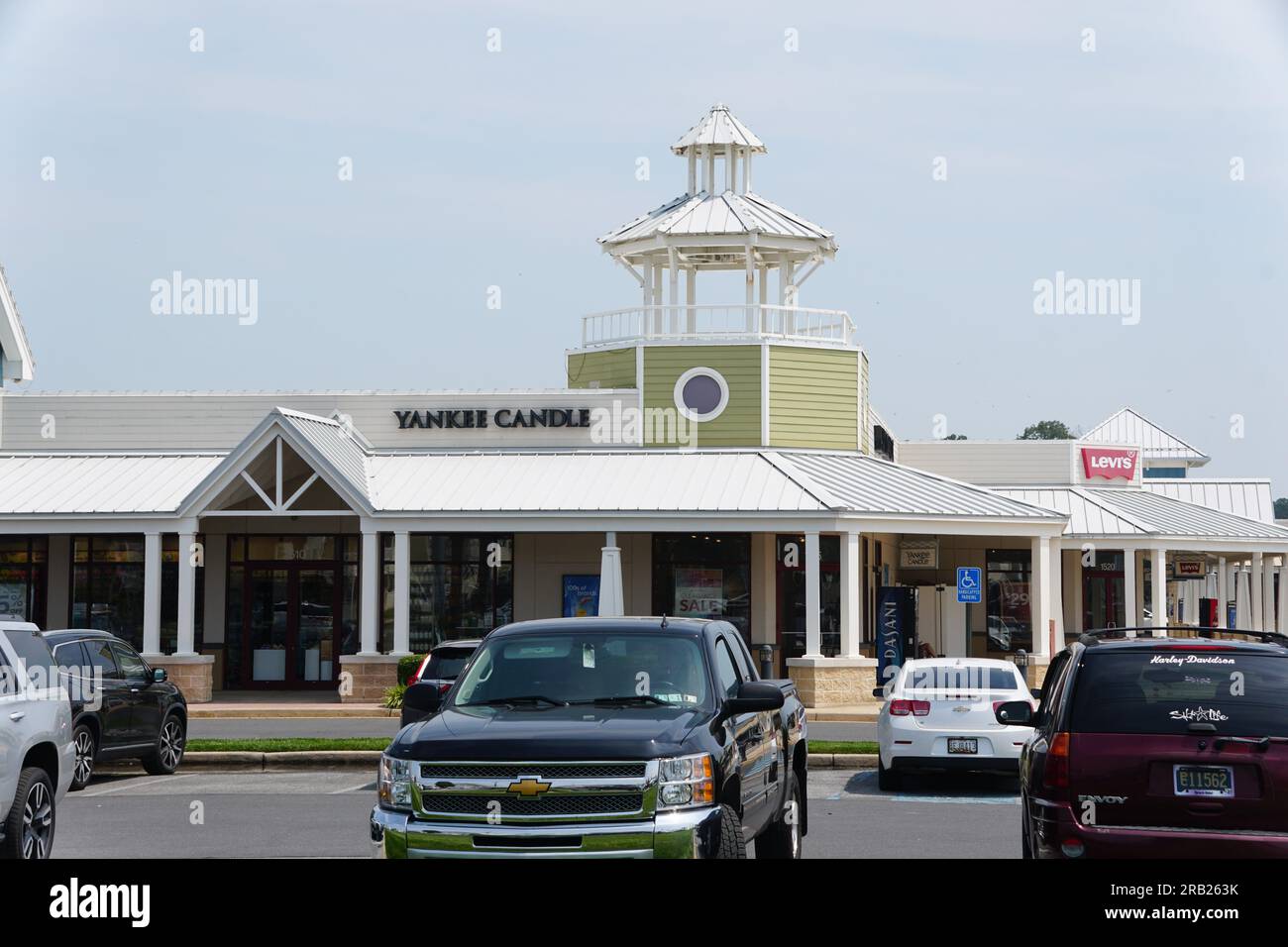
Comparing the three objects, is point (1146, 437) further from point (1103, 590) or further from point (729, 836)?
point (729, 836)

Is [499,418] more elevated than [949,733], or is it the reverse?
[499,418]

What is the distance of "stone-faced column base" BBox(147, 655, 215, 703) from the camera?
3173 centimetres

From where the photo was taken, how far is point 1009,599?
42.5 metres

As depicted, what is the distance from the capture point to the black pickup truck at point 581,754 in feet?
30.6

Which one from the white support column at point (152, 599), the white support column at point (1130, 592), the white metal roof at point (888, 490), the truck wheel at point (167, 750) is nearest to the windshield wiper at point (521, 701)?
the truck wheel at point (167, 750)

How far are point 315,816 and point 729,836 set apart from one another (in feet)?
24.2

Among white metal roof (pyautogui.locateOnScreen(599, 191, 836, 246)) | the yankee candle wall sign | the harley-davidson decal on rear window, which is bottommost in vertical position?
Result: the harley-davidson decal on rear window

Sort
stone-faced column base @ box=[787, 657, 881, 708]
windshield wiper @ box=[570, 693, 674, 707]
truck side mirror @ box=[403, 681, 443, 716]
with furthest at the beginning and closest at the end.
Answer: stone-faced column base @ box=[787, 657, 881, 708] → truck side mirror @ box=[403, 681, 443, 716] → windshield wiper @ box=[570, 693, 674, 707]

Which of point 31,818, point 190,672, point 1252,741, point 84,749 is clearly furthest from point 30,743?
point 190,672

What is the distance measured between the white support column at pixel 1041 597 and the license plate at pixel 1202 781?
23.7 metres

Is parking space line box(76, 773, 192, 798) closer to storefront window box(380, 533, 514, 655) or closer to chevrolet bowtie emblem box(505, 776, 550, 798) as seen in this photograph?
chevrolet bowtie emblem box(505, 776, 550, 798)

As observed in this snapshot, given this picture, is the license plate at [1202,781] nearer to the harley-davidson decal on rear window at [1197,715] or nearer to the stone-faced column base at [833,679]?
the harley-davidson decal on rear window at [1197,715]

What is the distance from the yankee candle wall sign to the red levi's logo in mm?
17345

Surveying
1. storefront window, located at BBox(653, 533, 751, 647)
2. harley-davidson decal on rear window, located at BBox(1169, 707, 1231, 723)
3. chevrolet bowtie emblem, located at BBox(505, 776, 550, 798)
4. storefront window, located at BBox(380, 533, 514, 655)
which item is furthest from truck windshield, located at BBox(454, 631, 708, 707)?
storefront window, located at BBox(380, 533, 514, 655)
